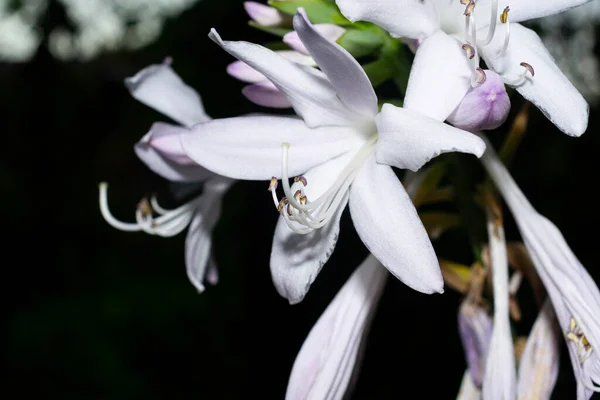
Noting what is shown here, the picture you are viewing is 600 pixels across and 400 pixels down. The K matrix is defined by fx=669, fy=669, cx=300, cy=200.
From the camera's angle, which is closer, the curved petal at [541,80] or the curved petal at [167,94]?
the curved petal at [541,80]

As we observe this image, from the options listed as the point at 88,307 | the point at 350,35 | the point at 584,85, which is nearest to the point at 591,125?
the point at 584,85

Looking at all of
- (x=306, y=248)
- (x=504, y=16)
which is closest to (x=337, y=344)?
(x=306, y=248)

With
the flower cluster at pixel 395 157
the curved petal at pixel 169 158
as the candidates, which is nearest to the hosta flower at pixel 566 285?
the flower cluster at pixel 395 157

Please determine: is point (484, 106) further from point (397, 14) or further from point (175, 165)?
point (175, 165)

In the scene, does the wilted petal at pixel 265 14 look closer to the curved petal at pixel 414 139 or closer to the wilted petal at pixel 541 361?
the curved petal at pixel 414 139

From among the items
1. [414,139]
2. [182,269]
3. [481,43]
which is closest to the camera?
[414,139]

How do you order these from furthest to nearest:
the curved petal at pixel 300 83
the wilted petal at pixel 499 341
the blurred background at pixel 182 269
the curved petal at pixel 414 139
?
the blurred background at pixel 182 269, the wilted petal at pixel 499 341, the curved petal at pixel 300 83, the curved petal at pixel 414 139
